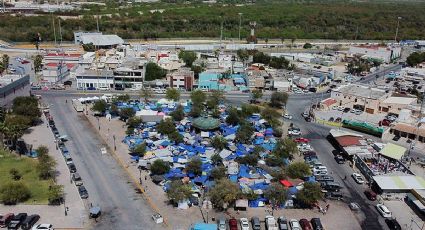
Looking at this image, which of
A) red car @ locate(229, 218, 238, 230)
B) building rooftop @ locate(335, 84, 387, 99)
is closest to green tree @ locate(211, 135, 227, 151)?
red car @ locate(229, 218, 238, 230)

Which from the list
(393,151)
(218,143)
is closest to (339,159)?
(393,151)

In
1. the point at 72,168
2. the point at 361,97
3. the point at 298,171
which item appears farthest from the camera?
the point at 361,97

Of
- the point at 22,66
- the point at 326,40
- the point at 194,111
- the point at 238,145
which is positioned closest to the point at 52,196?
the point at 238,145

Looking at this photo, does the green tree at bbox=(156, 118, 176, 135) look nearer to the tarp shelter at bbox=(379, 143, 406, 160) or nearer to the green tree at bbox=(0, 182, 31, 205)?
the green tree at bbox=(0, 182, 31, 205)

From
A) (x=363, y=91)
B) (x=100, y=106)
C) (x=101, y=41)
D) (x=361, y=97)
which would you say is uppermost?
(x=101, y=41)

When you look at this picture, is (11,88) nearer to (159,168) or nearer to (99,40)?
(159,168)

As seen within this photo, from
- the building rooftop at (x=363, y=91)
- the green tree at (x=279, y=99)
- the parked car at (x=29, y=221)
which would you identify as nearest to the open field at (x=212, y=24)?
the building rooftop at (x=363, y=91)

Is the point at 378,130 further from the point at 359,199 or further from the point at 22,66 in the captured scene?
the point at 22,66
